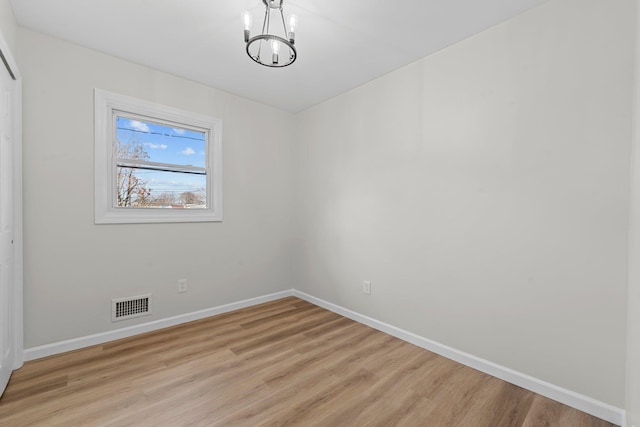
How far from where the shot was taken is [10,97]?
1879mm

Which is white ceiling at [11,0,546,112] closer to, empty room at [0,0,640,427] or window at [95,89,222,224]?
empty room at [0,0,640,427]

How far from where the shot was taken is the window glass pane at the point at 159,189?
8.68ft

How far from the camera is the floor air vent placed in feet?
8.15

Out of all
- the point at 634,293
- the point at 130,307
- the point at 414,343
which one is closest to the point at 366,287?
the point at 414,343

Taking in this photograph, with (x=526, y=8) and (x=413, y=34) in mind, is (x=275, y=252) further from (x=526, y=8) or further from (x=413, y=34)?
(x=526, y=8)

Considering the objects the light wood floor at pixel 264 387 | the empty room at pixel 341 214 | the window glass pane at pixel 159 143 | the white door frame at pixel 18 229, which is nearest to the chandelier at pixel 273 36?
the empty room at pixel 341 214

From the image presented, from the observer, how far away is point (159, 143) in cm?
282

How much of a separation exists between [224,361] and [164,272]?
114 cm

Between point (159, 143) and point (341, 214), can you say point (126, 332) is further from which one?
point (341, 214)

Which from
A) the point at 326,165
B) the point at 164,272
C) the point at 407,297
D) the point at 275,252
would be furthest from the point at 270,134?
the point at 407,297

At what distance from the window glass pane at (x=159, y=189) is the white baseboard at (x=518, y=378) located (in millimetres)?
2227

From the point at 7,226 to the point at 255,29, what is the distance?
83.6 inches

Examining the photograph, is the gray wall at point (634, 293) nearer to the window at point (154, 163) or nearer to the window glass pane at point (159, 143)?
the window at point (154, 163)

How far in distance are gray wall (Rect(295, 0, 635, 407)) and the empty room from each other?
13 mm
